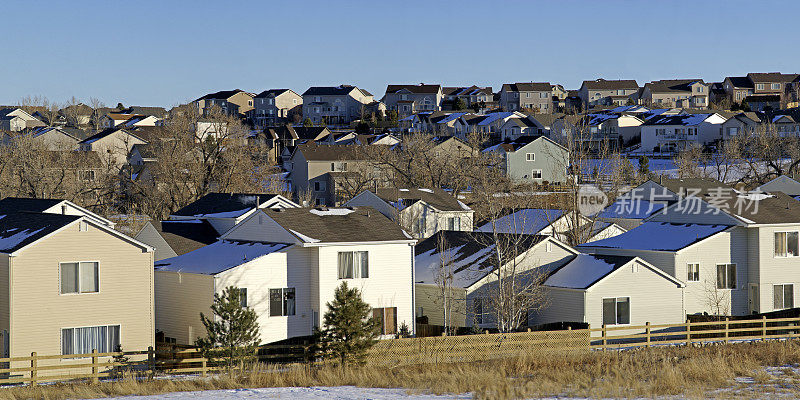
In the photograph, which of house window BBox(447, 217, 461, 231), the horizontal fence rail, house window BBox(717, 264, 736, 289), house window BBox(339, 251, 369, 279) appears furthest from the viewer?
house window BBox(447, 217, 461, 231)

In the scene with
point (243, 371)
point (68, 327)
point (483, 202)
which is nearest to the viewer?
point (243, 371)

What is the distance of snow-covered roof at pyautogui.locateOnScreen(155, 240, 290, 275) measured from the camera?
37719mm

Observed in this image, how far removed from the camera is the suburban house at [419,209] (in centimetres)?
6450

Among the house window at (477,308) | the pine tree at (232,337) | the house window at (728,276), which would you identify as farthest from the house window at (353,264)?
the house window at (728,276)

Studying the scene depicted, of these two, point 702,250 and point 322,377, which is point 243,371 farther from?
point 702,250

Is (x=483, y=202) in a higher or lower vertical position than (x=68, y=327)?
higher

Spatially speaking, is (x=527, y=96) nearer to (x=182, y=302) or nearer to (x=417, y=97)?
(x=417, y=97)

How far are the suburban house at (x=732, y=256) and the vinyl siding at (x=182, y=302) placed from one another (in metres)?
20.9

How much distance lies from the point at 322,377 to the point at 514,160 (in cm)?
7948

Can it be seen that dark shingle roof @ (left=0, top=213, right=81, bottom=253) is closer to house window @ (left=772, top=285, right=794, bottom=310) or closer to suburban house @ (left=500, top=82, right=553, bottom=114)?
house window @ (left=772, top=285, right=794, bottom=310)

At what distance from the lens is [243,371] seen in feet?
99.5

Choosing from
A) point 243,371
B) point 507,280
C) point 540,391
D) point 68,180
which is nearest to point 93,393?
point 243,371

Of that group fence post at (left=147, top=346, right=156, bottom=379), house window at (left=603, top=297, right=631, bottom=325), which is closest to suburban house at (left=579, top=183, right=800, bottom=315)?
house window at (left=603, top=297, right=631, bottom=325)

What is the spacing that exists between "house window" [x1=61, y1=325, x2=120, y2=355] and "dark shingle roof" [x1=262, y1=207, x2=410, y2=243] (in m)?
8.19
